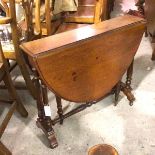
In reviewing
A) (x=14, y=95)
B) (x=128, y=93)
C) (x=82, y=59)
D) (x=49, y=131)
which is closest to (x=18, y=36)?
(x=14, y=95)

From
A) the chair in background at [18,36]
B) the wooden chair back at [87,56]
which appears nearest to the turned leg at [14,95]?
the chair in background at [18,36]

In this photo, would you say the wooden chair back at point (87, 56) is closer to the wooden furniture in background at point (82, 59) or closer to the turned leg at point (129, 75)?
the wooden furniture in background at point (82, 59)

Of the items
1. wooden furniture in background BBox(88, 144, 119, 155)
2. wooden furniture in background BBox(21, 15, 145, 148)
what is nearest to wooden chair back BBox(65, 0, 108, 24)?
wooden furniture in background BBox(21, 15, 145, 148)

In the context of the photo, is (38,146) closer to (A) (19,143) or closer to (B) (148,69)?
(A) (19,143)

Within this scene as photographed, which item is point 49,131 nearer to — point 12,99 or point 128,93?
point 12,99

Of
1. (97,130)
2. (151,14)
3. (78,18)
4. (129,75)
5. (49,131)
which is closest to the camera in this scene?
(49,131)

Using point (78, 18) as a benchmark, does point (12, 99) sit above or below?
below

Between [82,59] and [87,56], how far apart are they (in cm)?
4

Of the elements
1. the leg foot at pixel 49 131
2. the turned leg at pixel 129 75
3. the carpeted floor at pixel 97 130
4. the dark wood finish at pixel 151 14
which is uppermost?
the dark wood finish at pixel 151 14

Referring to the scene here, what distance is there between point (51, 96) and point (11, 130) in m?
0.46

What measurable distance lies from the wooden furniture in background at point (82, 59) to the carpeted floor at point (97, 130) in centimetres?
10

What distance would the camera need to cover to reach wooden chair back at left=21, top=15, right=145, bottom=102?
1349 millimetres

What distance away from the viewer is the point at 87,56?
4.77 ft

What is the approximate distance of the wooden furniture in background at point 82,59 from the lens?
1.35 metres
